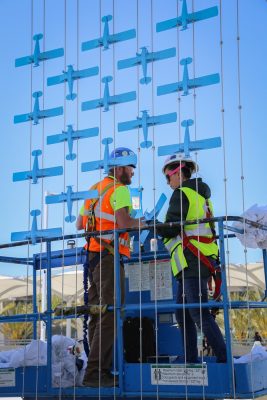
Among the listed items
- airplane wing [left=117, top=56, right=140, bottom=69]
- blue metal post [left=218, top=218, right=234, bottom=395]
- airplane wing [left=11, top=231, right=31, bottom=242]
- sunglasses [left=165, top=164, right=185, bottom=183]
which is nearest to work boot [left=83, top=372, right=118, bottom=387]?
blue metal post [left=218, top=218, right=234, bottom=395]

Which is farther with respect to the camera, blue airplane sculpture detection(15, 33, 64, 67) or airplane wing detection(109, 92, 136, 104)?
blue airplane sculpture detection(15, 33, 64, 67)

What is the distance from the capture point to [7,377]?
507 cm

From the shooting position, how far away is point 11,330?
20438 mm

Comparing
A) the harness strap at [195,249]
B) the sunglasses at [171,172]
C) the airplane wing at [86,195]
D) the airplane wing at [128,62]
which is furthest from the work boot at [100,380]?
the airplane wing at [128,62]

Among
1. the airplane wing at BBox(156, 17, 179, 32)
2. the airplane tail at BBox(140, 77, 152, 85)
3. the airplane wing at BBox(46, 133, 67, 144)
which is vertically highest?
the airplane wing at BBox(156, 17, 179, 32)

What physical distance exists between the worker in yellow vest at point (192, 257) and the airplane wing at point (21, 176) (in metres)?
1.36

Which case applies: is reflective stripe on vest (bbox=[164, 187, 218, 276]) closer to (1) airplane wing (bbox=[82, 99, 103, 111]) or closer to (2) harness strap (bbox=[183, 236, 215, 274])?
(2) harness strap (bbox=[183, 236, 215, 274])

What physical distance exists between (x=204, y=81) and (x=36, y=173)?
1.66 metres

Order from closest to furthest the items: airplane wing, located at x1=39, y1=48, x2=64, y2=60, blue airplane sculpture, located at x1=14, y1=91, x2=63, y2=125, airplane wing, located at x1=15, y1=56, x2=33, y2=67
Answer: blue airplane sculpture, located at x1=14, y1=91, x2=63, y2=125, airplane wing, located at x1=39, y1=48, x2=64, y2=60, airplane wing, located at x1=15, y1=56, x2=33, y2=67

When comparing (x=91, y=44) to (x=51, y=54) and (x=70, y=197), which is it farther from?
(x=70, y=197)

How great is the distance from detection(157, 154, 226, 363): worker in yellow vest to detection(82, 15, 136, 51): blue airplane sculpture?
46.8 inches

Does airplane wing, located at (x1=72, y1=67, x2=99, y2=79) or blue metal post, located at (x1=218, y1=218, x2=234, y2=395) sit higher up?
airplane wing, located at (x1=72, y1=67, x2=99, y2=79)

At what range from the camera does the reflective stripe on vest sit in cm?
452

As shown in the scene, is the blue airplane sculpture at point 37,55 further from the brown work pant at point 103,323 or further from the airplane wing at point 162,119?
the brown work pant at point 103,323
